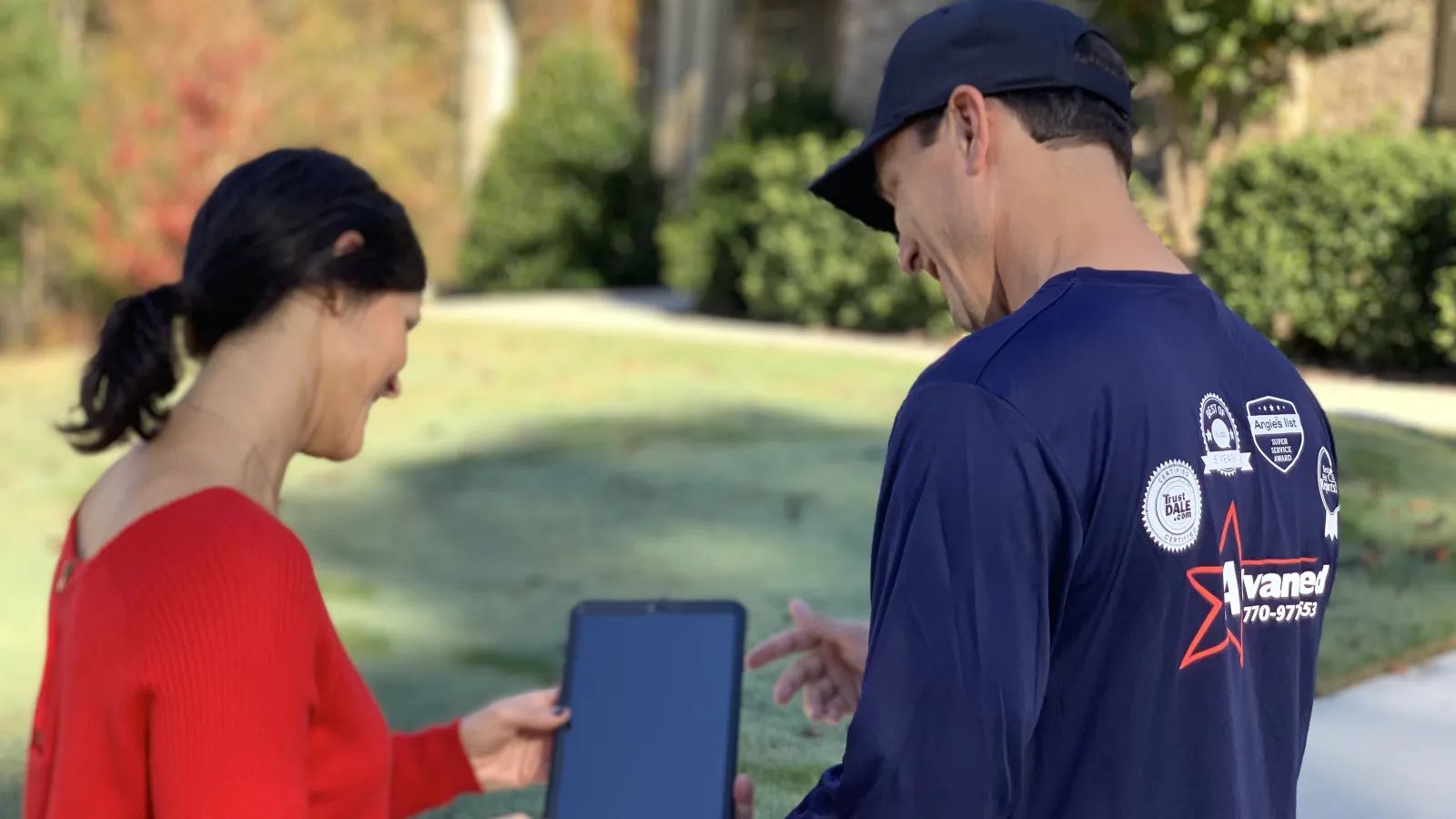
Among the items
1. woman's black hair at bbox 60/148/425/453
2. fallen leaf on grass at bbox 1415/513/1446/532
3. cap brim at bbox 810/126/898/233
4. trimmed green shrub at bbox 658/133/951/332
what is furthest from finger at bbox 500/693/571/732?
trimmed green shrub at bbox 658/133/951/332

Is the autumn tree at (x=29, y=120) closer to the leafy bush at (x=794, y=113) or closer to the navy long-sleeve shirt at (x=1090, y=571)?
the leafy bush at (x=794, y=113)

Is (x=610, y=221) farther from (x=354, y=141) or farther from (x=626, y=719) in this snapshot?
(x=626, y=719)

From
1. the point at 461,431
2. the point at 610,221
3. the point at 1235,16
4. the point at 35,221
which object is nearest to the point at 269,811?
the point at 461,431

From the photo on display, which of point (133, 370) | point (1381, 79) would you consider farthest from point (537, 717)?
point (1381, 79)

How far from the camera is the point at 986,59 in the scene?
5.02 ft

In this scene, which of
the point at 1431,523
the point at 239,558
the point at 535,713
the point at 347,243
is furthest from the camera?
the point at 1431,523

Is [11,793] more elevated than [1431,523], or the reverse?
[1431,523]

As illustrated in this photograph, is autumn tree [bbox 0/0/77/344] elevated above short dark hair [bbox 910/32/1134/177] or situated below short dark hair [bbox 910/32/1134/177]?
above

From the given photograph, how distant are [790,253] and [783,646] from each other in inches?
437

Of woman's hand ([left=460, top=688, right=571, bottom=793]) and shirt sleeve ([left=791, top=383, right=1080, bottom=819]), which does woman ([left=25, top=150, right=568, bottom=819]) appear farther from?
shirt sleeve ([left=791, top=383, right=1080, bottom=819])

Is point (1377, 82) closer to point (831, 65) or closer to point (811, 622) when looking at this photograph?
point (831, 65)

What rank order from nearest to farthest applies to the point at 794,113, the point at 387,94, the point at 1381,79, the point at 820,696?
the point at 820,696 → the point at 1381,79 → the point at 794,113 → the point at 387,94

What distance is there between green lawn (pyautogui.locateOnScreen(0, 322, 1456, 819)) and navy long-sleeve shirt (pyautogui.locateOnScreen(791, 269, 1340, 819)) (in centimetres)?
228

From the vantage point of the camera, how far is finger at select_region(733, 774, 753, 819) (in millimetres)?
2041
